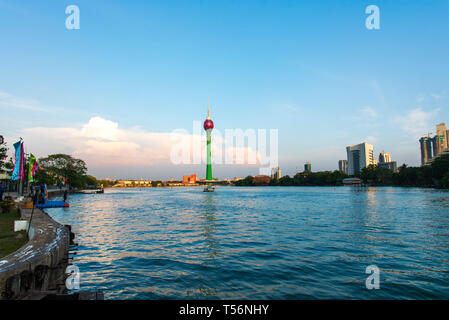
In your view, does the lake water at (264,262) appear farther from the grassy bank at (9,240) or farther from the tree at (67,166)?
the tree at (67,166)

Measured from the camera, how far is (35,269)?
30.1 ft

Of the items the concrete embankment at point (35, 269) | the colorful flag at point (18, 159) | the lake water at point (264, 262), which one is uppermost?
the colorful flag at point (18, 159)

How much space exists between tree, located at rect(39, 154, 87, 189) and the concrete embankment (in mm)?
108638

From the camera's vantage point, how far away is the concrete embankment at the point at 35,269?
7.88 metres

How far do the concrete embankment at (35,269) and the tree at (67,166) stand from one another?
4277 inches

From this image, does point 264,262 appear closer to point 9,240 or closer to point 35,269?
point 35,269

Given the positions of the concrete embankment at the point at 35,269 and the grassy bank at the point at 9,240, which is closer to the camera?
the concrete embankment at the point at 35,269

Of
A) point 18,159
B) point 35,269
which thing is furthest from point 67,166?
point 35,269

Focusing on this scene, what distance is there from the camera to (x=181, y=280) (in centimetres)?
1112

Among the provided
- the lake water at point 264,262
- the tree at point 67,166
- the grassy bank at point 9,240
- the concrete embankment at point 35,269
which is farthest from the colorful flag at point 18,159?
the tree at point 67,166
